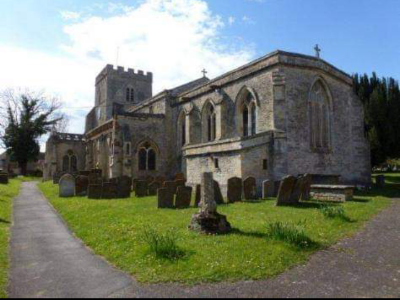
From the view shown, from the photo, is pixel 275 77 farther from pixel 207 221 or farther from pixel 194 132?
pixel 207 221

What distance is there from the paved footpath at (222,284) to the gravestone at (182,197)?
4.78m

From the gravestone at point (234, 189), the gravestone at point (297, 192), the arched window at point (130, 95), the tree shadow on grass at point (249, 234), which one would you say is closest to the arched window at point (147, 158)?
the gravestone at point (234, 189)

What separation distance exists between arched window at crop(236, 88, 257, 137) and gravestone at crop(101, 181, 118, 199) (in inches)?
321

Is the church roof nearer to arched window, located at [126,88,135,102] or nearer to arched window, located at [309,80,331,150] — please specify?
arched window, located at [309,80,331,150]

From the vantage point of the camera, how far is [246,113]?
823 inches

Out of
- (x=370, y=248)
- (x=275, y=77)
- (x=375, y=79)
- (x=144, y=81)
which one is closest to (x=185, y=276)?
(x=370, y=248)

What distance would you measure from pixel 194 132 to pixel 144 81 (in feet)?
70.5

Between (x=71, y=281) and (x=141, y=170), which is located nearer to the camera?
(x=71, y=281)

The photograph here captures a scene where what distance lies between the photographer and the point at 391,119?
27672mm

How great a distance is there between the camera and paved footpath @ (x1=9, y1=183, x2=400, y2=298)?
5.10 metres

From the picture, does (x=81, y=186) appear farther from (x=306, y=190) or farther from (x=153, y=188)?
(x=306, y=190)

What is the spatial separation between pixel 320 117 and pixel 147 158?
13.6m

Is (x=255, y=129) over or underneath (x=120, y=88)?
underneath

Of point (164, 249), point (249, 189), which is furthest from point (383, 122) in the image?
point (164, 249)
